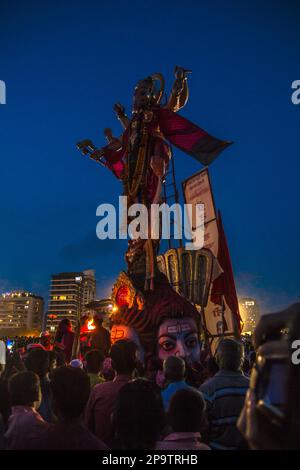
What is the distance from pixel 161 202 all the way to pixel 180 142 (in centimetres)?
205

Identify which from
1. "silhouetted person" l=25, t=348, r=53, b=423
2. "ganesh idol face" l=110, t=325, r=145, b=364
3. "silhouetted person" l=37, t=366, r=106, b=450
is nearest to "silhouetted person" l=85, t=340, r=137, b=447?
"silhouetted person" l=37, t=366, r=106, b=450

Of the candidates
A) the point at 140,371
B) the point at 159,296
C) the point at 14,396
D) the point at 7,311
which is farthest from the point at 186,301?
the point at 7,311

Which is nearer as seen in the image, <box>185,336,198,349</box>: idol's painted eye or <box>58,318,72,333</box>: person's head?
<box>185,336,198,349</box>: idol's painted eye

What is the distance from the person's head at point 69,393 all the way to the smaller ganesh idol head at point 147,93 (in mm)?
11727

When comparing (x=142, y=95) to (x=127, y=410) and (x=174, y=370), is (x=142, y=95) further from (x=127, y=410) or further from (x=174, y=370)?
(x=127, y=410)

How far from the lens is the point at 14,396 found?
11.8 ft

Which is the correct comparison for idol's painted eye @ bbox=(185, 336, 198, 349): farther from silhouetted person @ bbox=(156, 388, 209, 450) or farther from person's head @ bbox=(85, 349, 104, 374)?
silhouetted person @ bbox=(156, 388, 209, 450)

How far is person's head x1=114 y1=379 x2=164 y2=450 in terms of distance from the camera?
266 cm

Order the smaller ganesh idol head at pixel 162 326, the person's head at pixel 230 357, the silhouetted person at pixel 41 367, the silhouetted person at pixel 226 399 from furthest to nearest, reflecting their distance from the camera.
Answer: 1. the smaller ganesh idol head at pixel 162 326
2. the silhouetted person at pixel 41 367
3. the person's head at pixel 230 357
4. the silhouetted person at pixel 226 399

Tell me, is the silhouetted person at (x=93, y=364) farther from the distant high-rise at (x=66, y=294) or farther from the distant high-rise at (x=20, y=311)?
the distant high-rise at (x=20, y=311)

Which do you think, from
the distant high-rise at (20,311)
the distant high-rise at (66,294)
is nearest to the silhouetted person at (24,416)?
the distant high-rise at (66,294)

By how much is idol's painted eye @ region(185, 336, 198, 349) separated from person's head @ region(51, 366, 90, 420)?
24.4 feet

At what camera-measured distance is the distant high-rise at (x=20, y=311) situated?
15150cm
